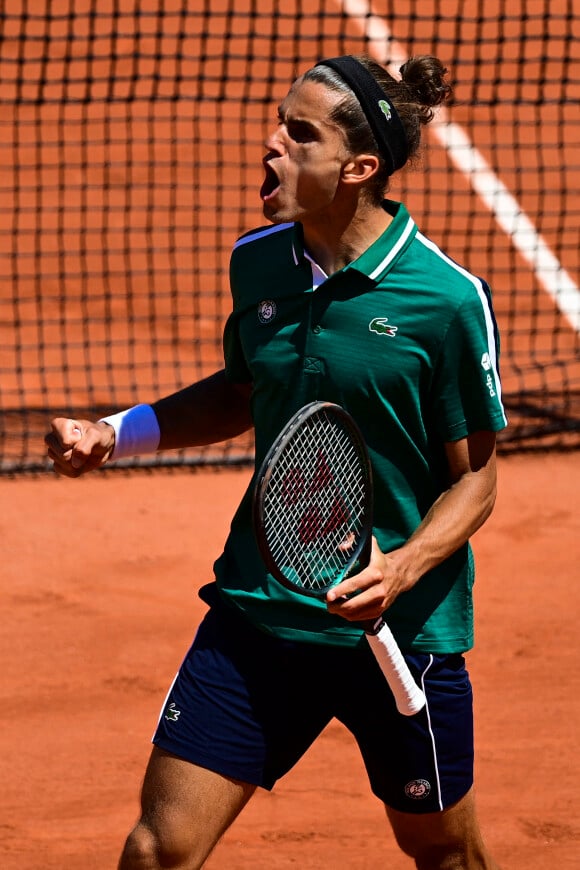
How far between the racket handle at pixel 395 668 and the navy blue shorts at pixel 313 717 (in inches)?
3.4

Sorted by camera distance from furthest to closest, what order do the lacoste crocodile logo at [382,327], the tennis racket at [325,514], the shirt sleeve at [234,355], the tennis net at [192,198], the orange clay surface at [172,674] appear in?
the tennis net at [192,198]
the orange clay surface at [172,674]
the shirt sleeve at [234,355]
the lacoste crocodile logo at [382,327]
the tennis racket at [325,514]

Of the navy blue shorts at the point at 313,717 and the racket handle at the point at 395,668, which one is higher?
the racket handle at the point at 395,668

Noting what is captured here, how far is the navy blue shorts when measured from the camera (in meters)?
3.30

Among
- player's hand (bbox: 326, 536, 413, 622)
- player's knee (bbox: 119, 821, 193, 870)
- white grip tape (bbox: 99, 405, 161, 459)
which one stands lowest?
player's knee (bbox: 119, 821, 193, 870)

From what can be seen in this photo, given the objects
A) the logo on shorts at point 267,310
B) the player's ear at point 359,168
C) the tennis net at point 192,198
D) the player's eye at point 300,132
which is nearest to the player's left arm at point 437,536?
the logo on shorts at point 267,310

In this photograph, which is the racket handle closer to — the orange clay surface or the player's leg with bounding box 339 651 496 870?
the player's leg with bounding box 339 651 496 870

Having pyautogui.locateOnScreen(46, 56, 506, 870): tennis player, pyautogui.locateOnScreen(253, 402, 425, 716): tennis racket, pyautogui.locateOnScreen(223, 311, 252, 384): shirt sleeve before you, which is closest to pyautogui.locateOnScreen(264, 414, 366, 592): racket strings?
pyautogui.locateOnScreen(253, 402, 425, 716): tennis racket

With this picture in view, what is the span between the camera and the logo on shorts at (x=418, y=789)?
332 cm

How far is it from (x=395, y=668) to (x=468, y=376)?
2.16ft

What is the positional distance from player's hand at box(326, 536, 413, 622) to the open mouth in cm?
80

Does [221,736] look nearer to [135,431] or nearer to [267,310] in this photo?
[135,431]

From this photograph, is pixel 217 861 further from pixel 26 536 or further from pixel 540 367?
pixel 540 367

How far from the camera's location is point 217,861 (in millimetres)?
4520

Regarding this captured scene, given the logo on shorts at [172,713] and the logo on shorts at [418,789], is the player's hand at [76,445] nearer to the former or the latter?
the logo on shorts at [172,713]
